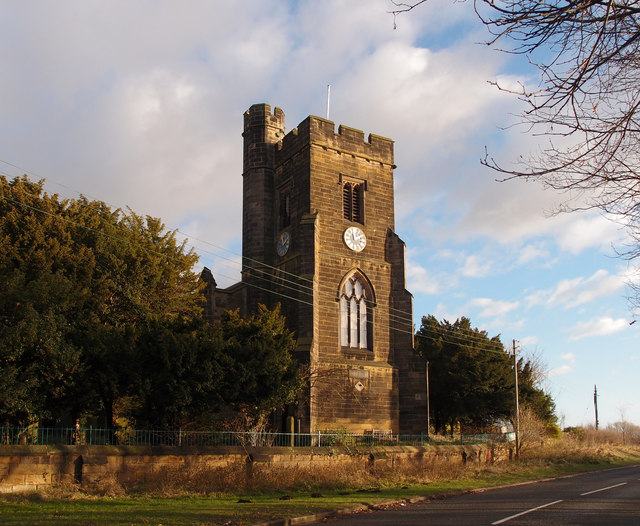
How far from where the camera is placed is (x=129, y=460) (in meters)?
15.4

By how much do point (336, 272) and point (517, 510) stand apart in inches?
670

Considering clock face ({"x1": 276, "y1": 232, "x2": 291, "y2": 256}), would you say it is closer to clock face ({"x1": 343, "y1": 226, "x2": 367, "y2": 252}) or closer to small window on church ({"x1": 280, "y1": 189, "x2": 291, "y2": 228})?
small window on church ({"x1": 280, "y1": 189, "x2": 291, "y2": 228})

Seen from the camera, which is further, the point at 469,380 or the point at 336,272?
the point at 469,380

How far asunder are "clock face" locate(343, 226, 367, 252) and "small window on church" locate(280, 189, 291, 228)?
3085 millimetres

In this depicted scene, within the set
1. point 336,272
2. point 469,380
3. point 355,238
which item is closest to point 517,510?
point 336,272

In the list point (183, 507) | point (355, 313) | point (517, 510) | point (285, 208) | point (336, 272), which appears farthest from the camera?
point (285, 208)

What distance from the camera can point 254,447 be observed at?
17891 mm

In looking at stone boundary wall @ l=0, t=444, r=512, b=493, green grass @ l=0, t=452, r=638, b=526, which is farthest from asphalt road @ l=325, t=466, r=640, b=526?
stone boundary wall @ l=0, t=444, r=512, b=493

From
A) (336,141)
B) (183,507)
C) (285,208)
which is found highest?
(336,141)

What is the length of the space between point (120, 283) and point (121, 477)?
11675mm

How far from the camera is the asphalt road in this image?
11961 mm

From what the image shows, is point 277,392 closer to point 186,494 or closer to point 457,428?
point 186,494

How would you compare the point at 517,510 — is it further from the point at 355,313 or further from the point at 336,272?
the point at 336,272

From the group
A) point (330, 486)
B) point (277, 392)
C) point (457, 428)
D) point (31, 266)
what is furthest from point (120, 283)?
point (457, 428)
